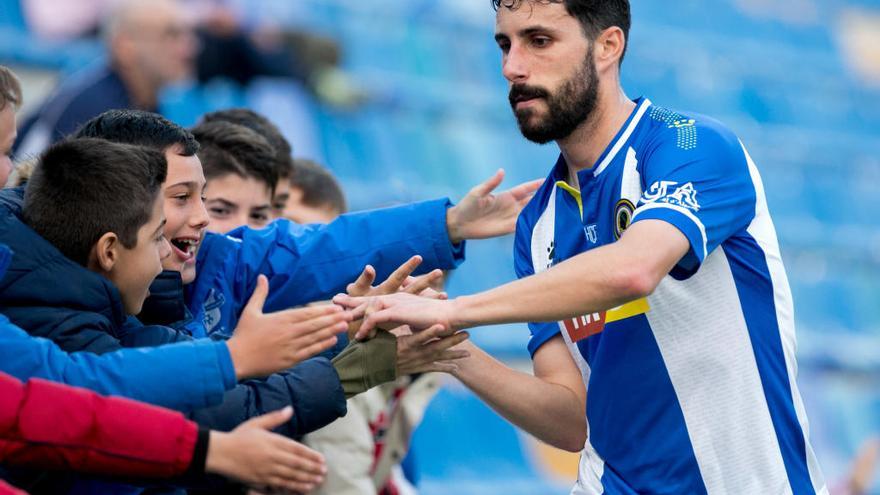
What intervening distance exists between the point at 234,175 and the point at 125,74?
3.54 m

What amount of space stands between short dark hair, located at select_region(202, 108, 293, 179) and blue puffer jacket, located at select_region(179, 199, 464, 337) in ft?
2.74

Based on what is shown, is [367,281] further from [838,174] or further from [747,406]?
[838,174]

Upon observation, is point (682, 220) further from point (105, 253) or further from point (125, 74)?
point (125, 74)

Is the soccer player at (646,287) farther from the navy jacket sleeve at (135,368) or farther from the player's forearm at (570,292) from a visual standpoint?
the navy jacket sleeve at (135,368)

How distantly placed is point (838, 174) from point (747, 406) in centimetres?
1307

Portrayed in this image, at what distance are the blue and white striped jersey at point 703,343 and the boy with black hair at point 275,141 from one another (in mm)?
1759

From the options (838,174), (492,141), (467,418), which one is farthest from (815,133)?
(467,418)

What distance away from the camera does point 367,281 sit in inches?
146

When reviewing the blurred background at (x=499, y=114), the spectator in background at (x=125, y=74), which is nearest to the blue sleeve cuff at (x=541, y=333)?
the blurred background at (x=499, y=114)

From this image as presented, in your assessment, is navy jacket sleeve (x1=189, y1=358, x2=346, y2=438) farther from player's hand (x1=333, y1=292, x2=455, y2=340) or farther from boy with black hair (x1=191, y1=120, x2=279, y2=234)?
boy with black hair (x1=191, y1=120, x2=279, y2=234)

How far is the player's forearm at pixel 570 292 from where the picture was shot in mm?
3178

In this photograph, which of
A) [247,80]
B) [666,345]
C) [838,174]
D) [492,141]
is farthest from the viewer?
[838,174]

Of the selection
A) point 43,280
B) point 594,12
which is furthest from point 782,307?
point 43,280

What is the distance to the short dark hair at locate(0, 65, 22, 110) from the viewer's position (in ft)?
11.9
